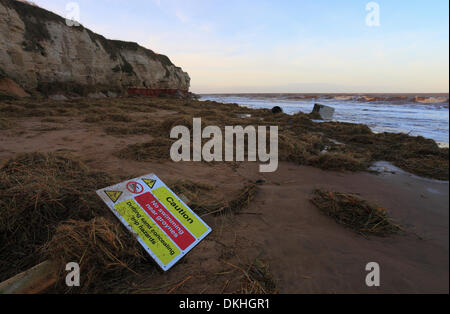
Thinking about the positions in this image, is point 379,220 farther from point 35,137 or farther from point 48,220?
point 35,137

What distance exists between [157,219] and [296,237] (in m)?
1.17

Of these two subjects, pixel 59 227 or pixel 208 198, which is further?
pixel 208 198

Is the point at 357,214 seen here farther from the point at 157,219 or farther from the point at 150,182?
the point at 150,182

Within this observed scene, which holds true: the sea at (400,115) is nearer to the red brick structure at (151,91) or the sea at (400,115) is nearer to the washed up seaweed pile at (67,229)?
the washed up seaweed pile at (67,229)

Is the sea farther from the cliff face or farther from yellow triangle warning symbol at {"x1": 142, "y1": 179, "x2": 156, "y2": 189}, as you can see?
the cliff face

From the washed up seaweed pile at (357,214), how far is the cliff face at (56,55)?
45.1 feet

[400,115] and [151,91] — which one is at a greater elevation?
[151,91]

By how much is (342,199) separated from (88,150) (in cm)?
408

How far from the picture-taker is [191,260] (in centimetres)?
149

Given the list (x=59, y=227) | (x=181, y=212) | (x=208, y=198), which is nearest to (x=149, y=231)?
(x=181, y=212)

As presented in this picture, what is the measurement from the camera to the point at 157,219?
1712 mm

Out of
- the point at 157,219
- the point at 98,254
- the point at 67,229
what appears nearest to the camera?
the point at 98,254

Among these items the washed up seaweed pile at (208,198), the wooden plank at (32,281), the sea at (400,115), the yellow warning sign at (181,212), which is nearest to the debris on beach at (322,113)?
the sea at (400,115)

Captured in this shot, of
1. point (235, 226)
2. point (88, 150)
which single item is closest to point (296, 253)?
point (235, 226)
